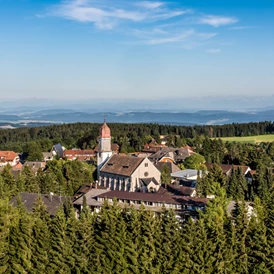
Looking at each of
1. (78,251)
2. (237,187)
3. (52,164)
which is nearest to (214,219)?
(78,251)

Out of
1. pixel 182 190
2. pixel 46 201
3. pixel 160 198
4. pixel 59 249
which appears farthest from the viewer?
pixel 182 190

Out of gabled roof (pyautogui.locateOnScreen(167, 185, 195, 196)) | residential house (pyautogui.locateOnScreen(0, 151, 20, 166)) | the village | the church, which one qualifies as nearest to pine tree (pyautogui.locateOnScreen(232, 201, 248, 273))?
the village

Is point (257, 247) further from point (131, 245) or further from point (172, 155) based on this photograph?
point (172, 155)

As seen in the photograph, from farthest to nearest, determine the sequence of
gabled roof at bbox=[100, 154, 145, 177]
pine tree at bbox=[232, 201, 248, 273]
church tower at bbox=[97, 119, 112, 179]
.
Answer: church tower at bbox=[97, 119, 112, 179] < gabled roof at bbox=[100, 154, 145, 177] < pine tree at bbox=[232, 201, 248, 273]

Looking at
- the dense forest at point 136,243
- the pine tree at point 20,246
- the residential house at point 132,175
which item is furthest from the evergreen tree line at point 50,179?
the dense forest at point 136,243

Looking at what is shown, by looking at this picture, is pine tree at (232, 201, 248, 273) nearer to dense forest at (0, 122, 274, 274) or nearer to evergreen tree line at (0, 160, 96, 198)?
dense forest at (0, 122, 274, 274)

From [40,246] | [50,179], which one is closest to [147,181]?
[50,179]
